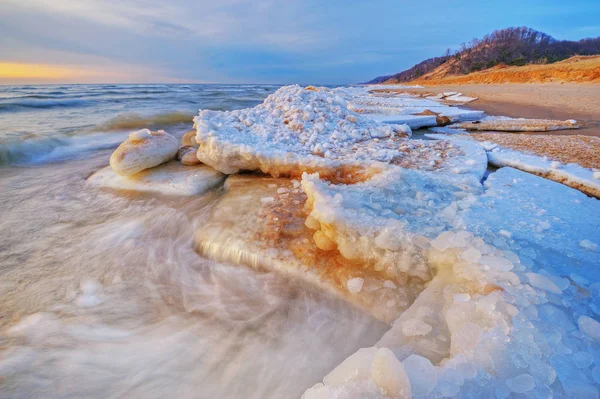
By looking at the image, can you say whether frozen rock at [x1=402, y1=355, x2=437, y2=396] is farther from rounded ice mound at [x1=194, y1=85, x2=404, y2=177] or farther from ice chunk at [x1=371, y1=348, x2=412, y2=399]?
rounded ice mound at [x1=194, y1=85, x2=404, y2=177]

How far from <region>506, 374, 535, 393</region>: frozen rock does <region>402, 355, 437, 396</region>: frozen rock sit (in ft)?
0.69

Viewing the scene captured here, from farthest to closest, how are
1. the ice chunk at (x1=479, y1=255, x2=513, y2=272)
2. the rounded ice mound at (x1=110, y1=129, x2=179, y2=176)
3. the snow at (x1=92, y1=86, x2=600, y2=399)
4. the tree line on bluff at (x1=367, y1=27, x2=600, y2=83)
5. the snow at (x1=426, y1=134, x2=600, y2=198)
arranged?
the tree line on bluff at (x1=367, y1=27, x2=600, y2=83) < the rounded ice mound at (x1=110, y1=129, x2=179, y2=176) < the snow at (x1=426, y1=134, x2=600, y2=198) < the ice chunk at (x1=479, y1=255, x2=513, y2=272) < the snow at (x1=92, y1=86, x2=600, y2=399)

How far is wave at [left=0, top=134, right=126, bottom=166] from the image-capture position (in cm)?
491

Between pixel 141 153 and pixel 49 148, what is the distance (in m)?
4.00

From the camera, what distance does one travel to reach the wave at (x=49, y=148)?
16.1 feet

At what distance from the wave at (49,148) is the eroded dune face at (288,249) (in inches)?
180

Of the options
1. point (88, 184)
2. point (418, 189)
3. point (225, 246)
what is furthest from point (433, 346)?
point (88, 184)

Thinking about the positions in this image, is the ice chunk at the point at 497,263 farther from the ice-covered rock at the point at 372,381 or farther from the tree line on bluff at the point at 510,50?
the tree line on bluff at the point at 510,50

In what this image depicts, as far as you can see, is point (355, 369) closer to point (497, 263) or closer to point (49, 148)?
point (497, 263)

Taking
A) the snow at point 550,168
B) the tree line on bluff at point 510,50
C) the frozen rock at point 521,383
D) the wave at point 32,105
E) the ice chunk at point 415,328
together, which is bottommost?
the ice chunk at point 415,328

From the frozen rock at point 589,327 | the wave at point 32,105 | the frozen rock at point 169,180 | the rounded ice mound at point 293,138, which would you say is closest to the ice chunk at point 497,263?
the frozen rock at point 589,327

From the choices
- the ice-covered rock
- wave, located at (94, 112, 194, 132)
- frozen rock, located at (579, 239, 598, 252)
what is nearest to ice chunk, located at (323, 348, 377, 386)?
the ice-covered rock

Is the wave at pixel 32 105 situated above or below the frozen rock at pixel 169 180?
above

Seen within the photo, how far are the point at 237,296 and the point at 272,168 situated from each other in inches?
59.7
